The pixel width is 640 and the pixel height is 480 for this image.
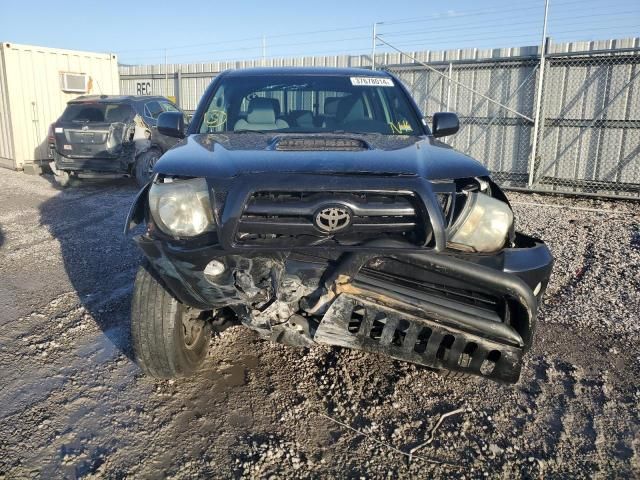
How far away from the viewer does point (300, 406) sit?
Result: 9.71 feet

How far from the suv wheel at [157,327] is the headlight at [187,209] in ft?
1.59

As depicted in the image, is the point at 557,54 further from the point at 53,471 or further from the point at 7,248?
the point at 53,471

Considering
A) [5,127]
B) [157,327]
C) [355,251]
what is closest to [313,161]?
[355,251]

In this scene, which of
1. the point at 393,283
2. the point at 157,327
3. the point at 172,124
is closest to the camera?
the point at 393,283

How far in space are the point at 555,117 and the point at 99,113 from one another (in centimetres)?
842

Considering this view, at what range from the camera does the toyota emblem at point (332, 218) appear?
236 cm

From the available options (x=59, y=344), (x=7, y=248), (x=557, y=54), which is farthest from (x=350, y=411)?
(x=557, y=54)

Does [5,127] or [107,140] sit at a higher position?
[5,127]

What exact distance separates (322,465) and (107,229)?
5294 mm

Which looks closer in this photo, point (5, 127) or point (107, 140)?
→ point (107, 140)

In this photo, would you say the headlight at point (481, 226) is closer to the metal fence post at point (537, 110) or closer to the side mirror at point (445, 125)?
the side mirror at point (445, 125)

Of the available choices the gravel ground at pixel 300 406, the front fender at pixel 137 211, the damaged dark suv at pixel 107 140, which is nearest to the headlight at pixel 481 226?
the gravel ground at pixel 300 406

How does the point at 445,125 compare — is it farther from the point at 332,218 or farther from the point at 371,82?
the point at 332,218

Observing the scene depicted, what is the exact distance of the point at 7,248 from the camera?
611 centimetres
